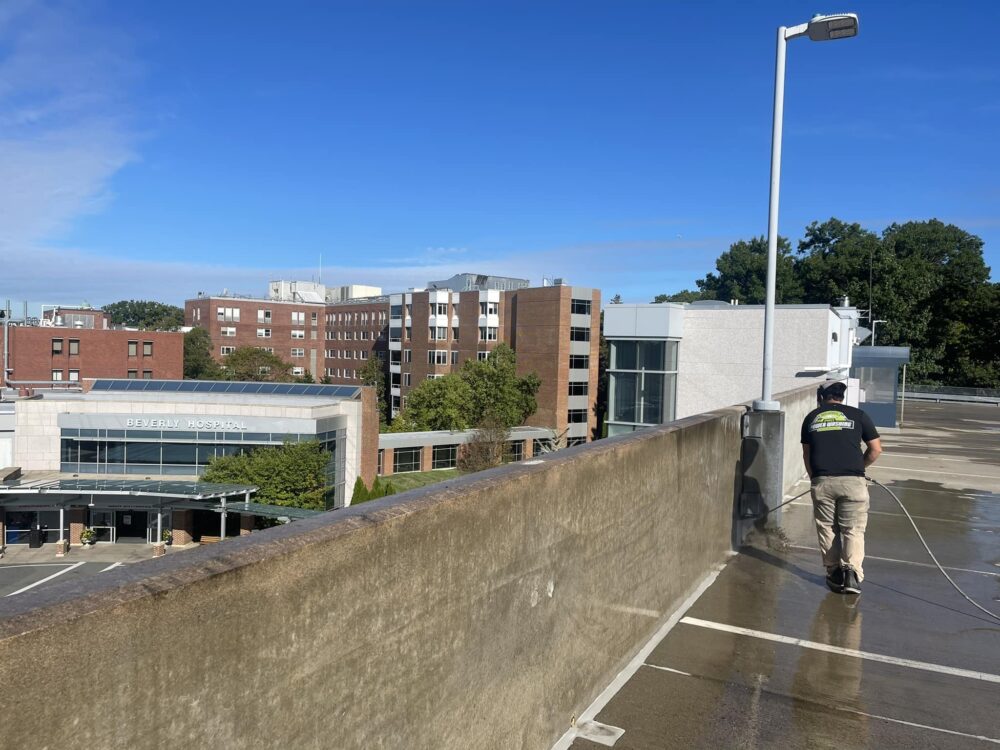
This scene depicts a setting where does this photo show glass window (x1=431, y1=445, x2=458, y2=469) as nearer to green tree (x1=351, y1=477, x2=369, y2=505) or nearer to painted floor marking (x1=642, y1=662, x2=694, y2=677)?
green tree (x1=351, y1=477, x2=369, y2=505)

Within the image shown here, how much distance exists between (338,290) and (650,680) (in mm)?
123627

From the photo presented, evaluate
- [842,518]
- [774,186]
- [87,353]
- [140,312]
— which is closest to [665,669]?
[842,518]

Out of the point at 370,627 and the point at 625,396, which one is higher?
the point at 370,627

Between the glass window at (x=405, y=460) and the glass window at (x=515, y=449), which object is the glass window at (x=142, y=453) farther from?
the glass window at (x=515, y=449)

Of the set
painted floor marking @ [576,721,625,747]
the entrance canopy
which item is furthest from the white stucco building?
painted floor marking @ [576,721,625,747]

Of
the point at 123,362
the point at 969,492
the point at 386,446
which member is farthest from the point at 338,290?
the point at 969,492

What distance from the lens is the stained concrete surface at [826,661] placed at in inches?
145

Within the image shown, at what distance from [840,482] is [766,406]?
1418mm

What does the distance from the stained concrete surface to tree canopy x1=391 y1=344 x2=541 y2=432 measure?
5373 centimetres

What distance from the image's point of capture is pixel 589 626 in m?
3.87

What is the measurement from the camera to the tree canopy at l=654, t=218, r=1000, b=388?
71.8m

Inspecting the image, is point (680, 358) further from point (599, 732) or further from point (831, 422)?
point (599, 732)

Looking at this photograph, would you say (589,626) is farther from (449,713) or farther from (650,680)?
(449,713)

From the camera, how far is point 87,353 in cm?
6875
